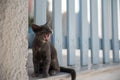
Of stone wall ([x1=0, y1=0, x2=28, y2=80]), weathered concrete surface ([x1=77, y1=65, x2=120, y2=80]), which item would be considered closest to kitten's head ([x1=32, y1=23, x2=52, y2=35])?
stone wall ([x1=0, y1=0, x2=28, y2=80])

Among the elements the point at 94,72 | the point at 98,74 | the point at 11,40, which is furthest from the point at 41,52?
the point at 98,74

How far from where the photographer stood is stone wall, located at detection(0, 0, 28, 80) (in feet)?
4.06

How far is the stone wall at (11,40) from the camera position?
1.24 metres

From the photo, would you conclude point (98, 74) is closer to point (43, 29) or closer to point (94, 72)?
point (94, 72)

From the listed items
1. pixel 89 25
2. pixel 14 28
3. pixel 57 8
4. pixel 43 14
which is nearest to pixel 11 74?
pixel 14 28

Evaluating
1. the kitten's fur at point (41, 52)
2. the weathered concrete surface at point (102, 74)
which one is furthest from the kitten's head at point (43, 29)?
the weathered concrete surface at point (102, 74)

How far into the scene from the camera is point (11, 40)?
1250 mm

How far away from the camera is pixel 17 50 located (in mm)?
1267

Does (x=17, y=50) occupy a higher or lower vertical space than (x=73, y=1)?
lower

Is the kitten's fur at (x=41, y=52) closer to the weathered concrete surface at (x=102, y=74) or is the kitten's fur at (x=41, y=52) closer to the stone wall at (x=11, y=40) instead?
the stone wall at (x=11, y=40)

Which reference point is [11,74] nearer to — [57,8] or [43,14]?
[43,14]

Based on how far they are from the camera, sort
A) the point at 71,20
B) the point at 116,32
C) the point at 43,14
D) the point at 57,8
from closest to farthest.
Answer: the point at 43,14 < the point at 57,8 < the point at 71,20 < the point at 116,32

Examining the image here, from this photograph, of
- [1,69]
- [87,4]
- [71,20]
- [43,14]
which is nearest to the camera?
[1,69]

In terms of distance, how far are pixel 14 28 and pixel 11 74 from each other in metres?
0.27
